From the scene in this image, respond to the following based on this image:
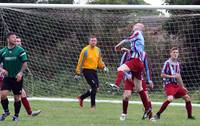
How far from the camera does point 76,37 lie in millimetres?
21906

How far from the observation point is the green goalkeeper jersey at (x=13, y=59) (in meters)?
13.9

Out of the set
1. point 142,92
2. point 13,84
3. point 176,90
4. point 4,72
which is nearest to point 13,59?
point 4,72

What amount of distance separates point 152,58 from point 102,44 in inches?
62.9

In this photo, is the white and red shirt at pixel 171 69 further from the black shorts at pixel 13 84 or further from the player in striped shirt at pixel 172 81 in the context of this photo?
the black shorts at pixel 13 84

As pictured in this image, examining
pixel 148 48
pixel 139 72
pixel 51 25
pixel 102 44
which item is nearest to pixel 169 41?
pixel 148 48

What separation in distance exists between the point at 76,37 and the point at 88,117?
7235 millimetres

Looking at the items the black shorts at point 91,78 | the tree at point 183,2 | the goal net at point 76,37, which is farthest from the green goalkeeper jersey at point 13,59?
the tree at point 183,2

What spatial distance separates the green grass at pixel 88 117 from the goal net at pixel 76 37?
2.42 m

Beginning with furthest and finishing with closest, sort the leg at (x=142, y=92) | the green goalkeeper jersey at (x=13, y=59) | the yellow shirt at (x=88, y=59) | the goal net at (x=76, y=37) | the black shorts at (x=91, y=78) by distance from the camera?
the goal net at (x=76, y=37), the yellow shirt at (x=88, y=59), the black shorts at (x=91, y=78), the leg at (x=142, y=92), the green goalkeeper jersey at (x=13, y=59)

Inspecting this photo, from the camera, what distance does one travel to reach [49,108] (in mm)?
17906

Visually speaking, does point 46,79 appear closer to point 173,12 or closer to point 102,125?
point 173,12

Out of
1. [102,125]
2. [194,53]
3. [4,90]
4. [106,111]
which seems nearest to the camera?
[102,125]

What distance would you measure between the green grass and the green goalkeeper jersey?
100 cm

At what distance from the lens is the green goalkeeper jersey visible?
13.9m
